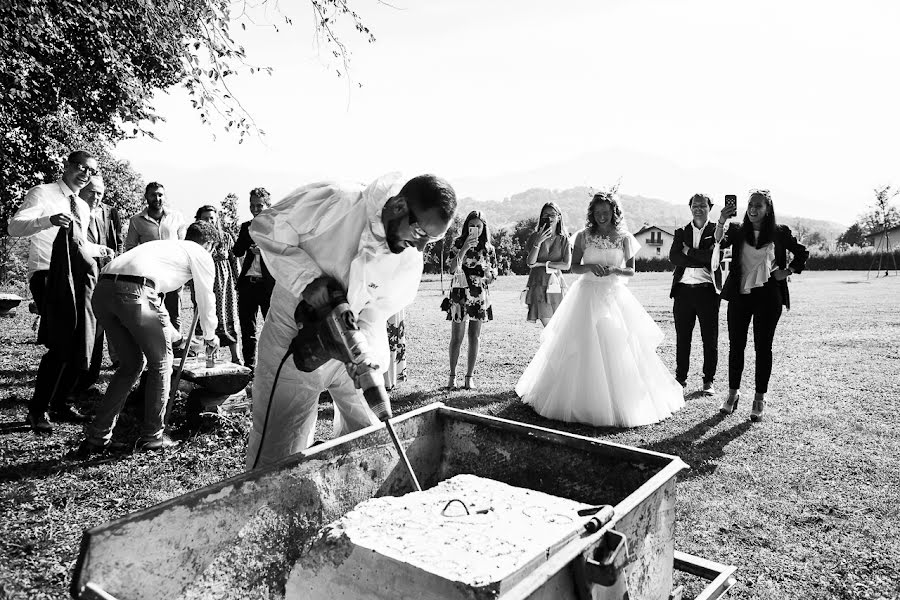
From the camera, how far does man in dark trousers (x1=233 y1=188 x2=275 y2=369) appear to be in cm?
705

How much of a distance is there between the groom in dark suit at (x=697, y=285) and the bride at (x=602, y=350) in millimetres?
758

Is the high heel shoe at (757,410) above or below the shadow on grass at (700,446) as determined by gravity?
above

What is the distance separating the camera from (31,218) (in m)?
5.04

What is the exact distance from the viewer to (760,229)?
5.94 m

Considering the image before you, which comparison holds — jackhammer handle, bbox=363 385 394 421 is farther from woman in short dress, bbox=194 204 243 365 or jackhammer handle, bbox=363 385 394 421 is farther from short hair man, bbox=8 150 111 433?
woman in short dress, bbox=194 204 243 365

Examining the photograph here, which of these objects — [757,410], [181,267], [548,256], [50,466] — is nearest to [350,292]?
[181,267]

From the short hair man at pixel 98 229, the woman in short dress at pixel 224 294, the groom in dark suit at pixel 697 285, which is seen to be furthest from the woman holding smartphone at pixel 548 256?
the short hair man at pixel 98 229

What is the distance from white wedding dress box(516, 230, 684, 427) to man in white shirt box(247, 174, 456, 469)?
3.07m

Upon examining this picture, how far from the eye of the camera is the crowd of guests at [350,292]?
2783mm

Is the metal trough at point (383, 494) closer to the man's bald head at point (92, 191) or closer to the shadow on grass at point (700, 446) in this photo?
the shadow on grass at point (700, 446)

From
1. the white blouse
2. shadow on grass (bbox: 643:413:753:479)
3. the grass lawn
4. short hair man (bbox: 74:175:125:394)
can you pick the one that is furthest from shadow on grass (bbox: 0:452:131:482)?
the white blouse

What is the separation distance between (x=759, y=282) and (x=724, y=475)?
2.10 metres

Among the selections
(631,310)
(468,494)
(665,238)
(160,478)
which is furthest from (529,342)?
(665,238)

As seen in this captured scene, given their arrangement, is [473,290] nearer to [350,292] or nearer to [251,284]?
[251,284]
